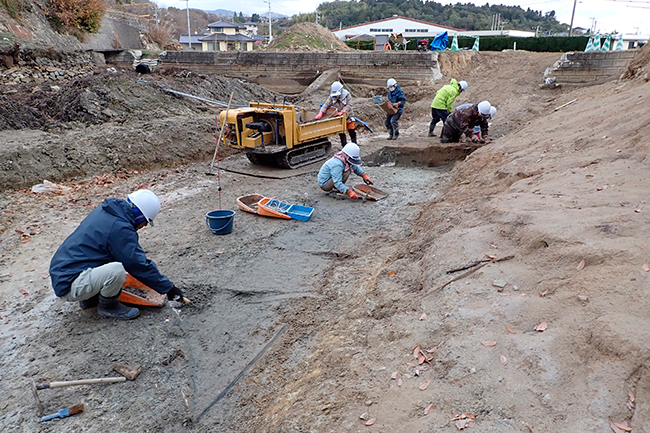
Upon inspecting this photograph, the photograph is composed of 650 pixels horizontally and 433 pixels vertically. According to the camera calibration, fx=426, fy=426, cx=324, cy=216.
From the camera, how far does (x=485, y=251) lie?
4.25 metres

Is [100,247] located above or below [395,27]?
below

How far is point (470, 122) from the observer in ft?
35.6

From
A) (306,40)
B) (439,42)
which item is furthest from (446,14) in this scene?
(306,40)

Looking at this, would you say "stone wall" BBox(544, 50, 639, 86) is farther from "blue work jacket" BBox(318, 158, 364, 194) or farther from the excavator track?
"blue work jacket" BBox(318, 158, 364, 194)

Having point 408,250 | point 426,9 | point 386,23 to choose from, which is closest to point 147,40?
point 408,250

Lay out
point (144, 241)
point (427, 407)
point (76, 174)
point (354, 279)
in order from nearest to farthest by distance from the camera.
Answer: point (427, 407), point (354, 279), point (144, 241), point (76, 174)

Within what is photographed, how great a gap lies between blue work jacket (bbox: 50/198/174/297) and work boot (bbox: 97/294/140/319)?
1.12 ft

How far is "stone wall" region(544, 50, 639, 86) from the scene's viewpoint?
14.5 meters

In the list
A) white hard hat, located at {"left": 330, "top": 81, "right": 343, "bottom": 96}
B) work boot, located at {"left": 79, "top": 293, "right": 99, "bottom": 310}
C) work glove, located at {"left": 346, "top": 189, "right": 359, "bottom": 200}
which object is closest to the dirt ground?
work boot, located at {"left": 79, "top": 293, "right": 99, "bottom": 310}

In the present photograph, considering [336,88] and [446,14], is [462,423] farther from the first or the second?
[446,14]

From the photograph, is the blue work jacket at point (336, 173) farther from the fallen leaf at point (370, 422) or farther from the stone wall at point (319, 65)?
the stone wall at point (319, 65)

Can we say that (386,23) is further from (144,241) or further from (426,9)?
(144,241)

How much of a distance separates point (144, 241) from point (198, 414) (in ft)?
11.1

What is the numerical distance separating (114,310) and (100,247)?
679 mm
